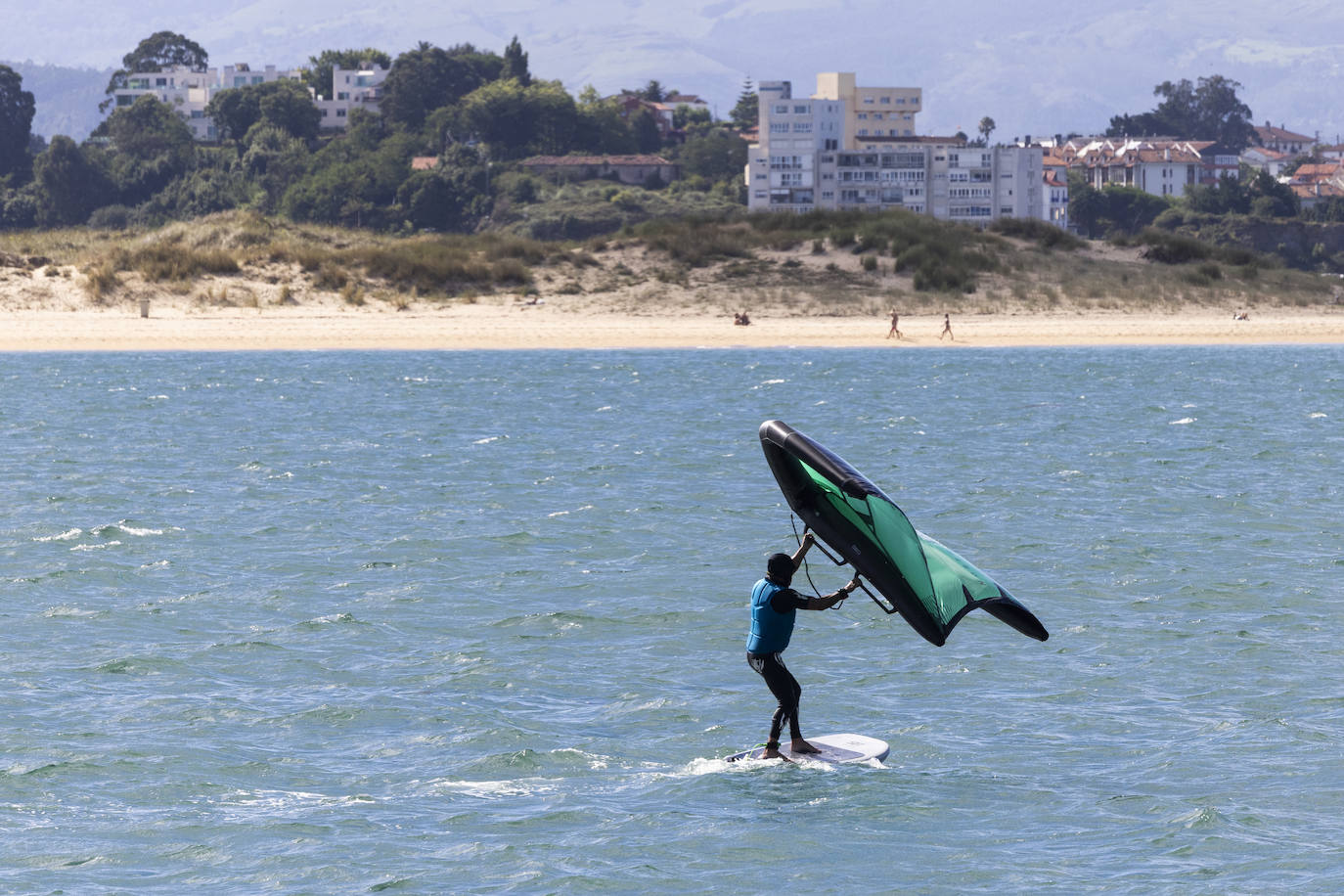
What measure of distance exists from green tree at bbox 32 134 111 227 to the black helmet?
5486 inches

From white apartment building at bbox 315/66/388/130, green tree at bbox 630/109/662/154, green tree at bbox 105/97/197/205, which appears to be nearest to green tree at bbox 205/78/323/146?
green tree at bbox 105/97/197/205

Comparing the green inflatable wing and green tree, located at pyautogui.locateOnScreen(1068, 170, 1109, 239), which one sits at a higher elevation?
green tree, located at pyautogui.locateOnScreen(1068, 170, 1109, 239)

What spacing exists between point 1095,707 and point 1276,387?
41.6 meters

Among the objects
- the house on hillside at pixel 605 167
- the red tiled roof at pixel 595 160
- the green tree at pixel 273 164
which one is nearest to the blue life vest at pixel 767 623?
the green tree at pixel 273 164

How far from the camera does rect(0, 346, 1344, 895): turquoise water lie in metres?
13.3

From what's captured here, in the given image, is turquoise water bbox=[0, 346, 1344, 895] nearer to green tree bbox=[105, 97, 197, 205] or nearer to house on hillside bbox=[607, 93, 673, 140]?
green tree bbox=[105, 97, 197, 205]

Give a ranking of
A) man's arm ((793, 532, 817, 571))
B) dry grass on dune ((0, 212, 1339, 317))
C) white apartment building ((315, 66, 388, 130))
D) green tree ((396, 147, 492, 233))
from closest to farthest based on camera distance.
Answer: man's arm ((793, 532, 817, 571))
dry grass on dune ((0, 212, 1339, 317))
green tree ((396, 147, 492, 233))
white apartment building ((315, 66, 388, 130))

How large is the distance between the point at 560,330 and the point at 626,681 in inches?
1728

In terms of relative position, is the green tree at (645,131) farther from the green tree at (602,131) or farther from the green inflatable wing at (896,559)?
the green inflatable wing at (896,559)

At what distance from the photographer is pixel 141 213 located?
142 meters

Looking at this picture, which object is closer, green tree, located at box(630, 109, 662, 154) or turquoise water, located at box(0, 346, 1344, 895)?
turquoise water, located at box(0, 346, 1344, 895)

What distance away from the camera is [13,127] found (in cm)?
15262

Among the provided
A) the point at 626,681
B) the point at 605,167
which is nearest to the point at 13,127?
the point at 605,167

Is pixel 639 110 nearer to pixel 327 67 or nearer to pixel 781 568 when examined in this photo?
pixel 327 67
